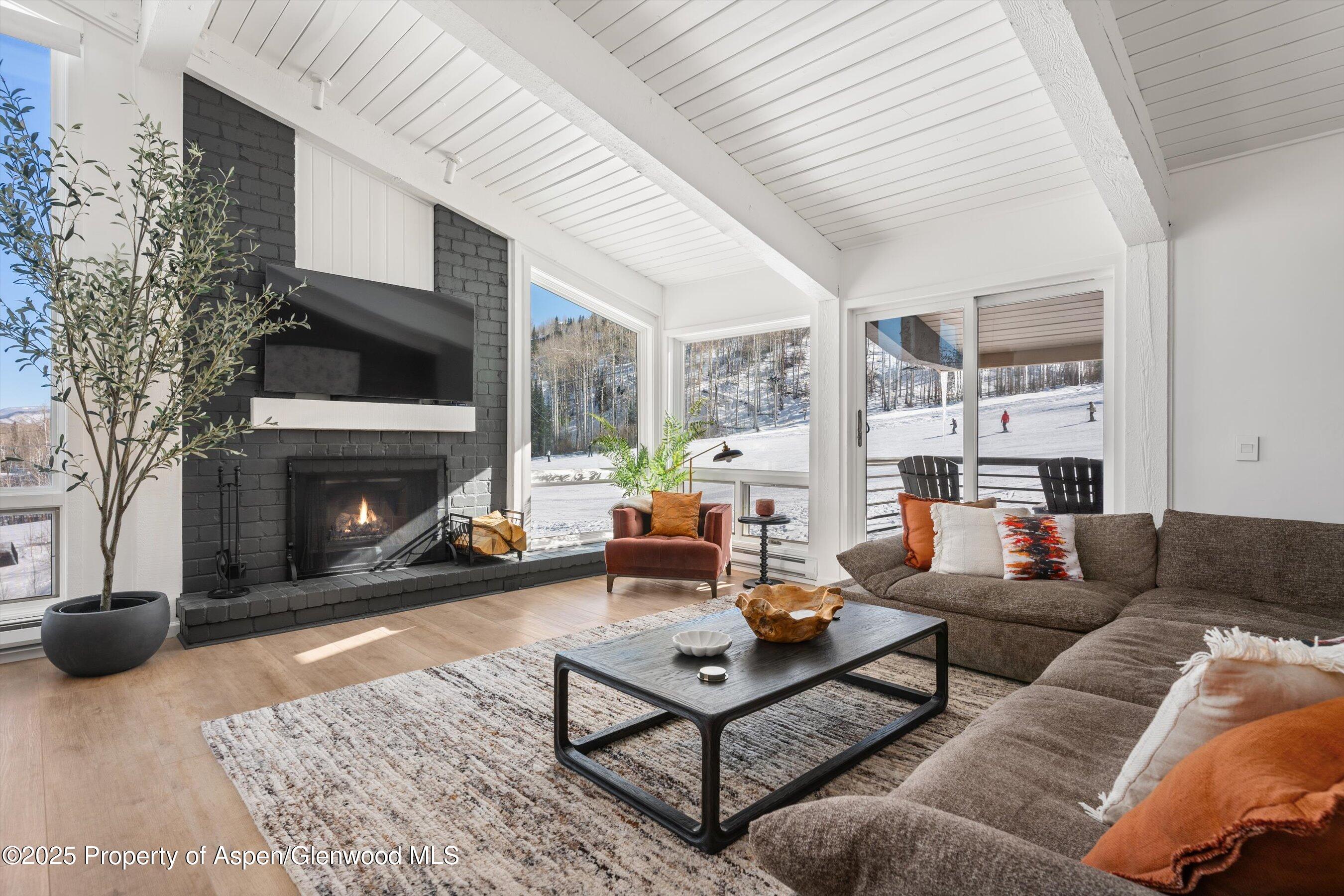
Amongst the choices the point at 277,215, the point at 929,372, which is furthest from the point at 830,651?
the point at 277,215

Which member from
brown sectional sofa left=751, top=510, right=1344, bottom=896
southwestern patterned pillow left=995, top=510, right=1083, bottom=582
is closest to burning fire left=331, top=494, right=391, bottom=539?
brown sectional sofa left=751, top=510, right=1344, bottom=896

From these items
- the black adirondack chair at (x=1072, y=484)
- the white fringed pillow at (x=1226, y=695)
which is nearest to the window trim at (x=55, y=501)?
the white fringed pillow at (x=1226, y=695)

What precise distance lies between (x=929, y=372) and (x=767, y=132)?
1.94m

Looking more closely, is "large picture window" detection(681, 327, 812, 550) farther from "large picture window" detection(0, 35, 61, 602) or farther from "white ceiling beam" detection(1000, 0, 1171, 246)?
A: "large picture window" detection(0, 35, 61, 602)

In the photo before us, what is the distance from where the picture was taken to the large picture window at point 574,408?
567cm

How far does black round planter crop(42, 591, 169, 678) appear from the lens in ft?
9.89

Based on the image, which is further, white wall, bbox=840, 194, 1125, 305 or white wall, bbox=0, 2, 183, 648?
white wall, bbox=840, 194, 1125, 305

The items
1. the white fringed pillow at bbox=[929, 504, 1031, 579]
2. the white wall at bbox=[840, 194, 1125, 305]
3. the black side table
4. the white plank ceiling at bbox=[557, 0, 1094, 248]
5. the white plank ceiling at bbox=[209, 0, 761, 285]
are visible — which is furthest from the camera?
the black side table

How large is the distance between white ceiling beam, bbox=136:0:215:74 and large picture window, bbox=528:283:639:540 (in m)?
2.61

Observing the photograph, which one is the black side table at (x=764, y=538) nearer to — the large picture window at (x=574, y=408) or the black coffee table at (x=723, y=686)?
the large picture window at (x=574, y=408)

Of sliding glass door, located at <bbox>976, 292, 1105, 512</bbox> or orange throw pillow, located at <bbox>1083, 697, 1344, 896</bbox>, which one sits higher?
sliding glass door, located at <bbox>976, 292, 1105, 512</bbox>

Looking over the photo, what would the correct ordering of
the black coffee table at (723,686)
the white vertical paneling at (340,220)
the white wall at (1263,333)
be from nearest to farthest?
the black coffee table at (723,686)
the white wall at (1263,333)
the white vertical paneling at (340,220)

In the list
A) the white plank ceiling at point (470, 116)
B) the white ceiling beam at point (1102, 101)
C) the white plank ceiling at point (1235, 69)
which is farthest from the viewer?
the white plank ceiling at point (470, 116)

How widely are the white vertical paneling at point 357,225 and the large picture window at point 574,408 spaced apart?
3.41ft
